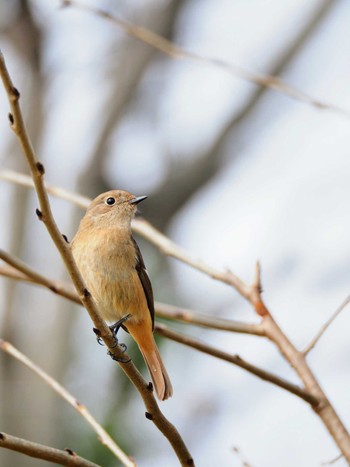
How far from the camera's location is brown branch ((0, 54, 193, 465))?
2191 millimetres

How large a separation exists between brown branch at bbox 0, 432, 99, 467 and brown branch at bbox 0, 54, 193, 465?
1.24 feet

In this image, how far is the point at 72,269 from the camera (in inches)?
99.7

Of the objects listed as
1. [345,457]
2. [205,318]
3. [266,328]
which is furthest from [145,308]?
[345,457]

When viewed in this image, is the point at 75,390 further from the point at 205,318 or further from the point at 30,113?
the point at 205,318

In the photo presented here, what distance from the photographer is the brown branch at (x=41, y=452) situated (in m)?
2.22

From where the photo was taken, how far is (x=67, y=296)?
9.81ft

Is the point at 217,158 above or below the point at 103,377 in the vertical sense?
above

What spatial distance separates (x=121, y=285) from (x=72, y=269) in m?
1.96

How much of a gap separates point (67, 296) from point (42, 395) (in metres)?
8.86

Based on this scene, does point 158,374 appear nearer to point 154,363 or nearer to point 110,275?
point 154,363

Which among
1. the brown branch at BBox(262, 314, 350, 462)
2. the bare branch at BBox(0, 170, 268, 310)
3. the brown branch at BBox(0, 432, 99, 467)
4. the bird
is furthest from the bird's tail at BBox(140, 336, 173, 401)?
the brown branch at BBox(0, 432, 99, 467)

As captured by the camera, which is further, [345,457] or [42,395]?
[42,395]

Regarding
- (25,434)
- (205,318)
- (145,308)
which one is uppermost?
(25,434)

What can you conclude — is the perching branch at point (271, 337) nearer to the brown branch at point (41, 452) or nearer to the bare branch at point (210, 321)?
the bare branch at point (210, 321)
